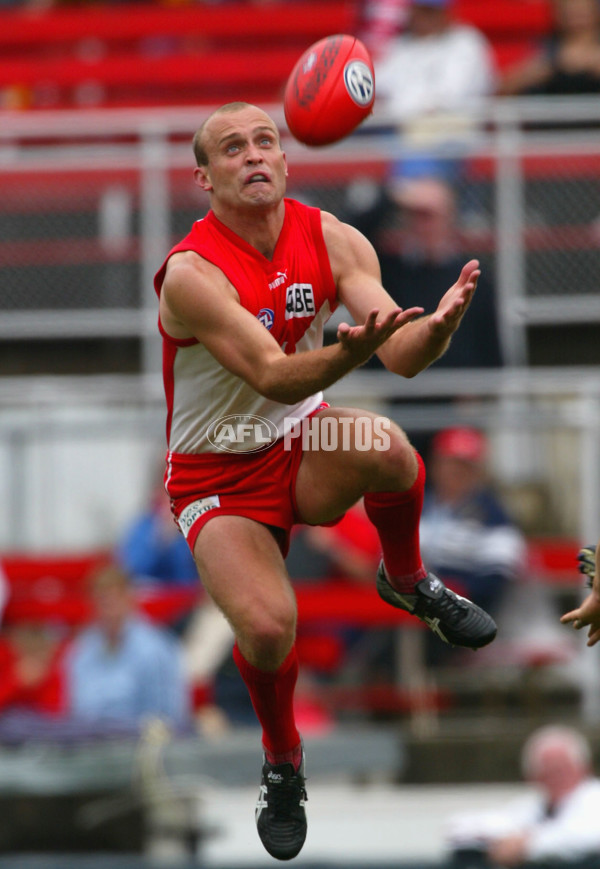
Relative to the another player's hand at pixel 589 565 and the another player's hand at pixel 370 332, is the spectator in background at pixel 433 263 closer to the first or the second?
the another player's hand at pixel 589 565

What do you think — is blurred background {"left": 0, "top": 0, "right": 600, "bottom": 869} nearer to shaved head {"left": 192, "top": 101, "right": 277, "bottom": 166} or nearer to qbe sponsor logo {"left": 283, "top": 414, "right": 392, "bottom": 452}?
qbe sponsor logo {"left": 283, "top": 414, "right": 392, "bottom": 452}

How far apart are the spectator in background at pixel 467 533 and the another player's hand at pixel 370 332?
469 cm

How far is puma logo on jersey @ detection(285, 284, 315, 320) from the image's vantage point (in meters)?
5.33

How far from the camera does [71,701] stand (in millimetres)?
9578

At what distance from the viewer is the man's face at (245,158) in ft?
17.1

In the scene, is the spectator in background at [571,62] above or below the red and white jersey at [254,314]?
above

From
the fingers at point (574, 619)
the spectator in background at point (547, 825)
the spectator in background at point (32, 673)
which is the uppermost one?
the fingers at point (574, 619)

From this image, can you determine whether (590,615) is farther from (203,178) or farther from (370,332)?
(203,178)

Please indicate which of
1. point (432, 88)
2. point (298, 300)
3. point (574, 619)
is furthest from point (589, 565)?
point (432, 88)

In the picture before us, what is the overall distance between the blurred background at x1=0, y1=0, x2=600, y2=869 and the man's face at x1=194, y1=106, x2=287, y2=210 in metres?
3.90

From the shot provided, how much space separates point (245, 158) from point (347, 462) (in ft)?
3.64

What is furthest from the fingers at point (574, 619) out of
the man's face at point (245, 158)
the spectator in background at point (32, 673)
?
the spectator in background at point (32, 673)

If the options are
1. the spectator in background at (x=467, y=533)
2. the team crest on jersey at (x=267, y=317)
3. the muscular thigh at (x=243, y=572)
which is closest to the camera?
the muscular thigh at (x=243, y=572)

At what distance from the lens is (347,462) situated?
5320 mm
